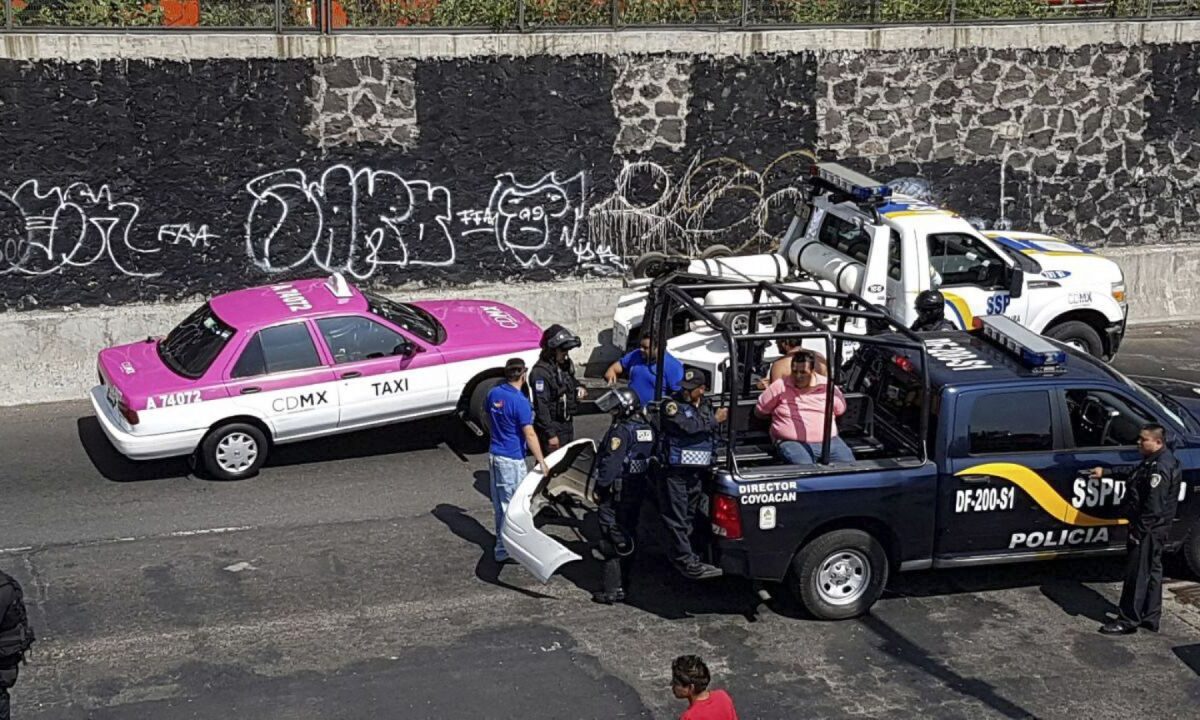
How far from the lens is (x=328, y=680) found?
8766 mm

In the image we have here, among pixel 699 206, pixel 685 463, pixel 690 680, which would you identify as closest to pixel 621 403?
pixel 685 463

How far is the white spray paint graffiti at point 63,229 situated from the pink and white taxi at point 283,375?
2507mm

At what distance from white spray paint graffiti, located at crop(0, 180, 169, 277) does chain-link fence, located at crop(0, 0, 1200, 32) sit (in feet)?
5.71

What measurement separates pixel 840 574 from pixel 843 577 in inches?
1.6

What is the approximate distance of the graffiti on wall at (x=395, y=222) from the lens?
51.6 ft

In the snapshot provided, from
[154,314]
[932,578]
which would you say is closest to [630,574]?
[932,578]

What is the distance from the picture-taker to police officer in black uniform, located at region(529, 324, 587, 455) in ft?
35.6

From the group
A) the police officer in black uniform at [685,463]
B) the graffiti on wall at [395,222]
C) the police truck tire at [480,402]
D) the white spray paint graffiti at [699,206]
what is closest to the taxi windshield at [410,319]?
the police truck tire at [480,402]

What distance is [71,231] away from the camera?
15.1m

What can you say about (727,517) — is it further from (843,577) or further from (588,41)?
(588,41)

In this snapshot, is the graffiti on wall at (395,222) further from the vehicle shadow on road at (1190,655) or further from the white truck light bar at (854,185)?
the vehicle shadow on road at (1190,655)

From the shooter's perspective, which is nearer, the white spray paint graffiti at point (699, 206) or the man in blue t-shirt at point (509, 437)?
the man in blue t-shirt at point (509, 437)

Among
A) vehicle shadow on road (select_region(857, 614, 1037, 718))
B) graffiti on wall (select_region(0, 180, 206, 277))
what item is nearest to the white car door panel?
vehicle shadow on road (select_region(857, 614, 1037, 718))

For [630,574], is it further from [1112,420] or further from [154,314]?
[154,314]
